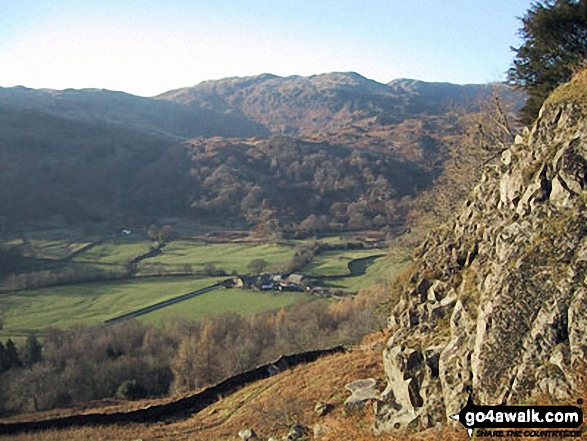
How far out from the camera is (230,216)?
118 m

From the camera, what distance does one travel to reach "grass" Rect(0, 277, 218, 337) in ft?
161

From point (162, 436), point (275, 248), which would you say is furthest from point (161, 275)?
point (162, 436)

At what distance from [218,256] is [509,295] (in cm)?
6953

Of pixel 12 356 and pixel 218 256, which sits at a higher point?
pixel 218 256

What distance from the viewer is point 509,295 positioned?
27.7 feet

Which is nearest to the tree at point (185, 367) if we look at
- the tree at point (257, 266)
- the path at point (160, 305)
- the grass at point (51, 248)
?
the path at point (160, 305)

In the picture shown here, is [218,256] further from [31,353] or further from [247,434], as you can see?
[247,434]

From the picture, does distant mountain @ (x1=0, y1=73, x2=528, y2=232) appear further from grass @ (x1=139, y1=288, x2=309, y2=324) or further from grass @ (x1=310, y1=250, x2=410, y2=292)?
grass @ (x1=139, y1=288, x2=309, y2=324)

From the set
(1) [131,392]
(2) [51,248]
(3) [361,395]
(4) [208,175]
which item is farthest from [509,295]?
(4) [208,175]

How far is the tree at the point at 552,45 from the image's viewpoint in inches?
573

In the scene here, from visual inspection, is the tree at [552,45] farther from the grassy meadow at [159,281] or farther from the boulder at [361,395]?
the grassy meadow at [159,281]

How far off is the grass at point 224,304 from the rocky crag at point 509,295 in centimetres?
3853

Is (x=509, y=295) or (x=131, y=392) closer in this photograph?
(x=509, y=295)

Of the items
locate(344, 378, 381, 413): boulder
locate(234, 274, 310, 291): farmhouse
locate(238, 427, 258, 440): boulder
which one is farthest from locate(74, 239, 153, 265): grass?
locate(344, 378, 381, 413): boulder
